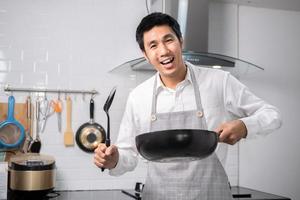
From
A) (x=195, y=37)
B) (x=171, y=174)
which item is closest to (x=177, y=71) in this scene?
(x=171, y=174)

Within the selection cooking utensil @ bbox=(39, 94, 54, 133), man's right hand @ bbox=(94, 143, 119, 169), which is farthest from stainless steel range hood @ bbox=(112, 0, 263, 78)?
man's right hand @ bbox=(94, 143, 119, 169)

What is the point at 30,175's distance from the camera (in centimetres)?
179

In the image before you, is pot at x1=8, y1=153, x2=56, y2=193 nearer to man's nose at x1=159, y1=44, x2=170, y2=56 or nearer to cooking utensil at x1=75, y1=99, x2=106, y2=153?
cooking utensil at x1=75, y1=99, x2=106, y2=153

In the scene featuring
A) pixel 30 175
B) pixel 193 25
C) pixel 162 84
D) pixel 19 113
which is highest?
pixel 193 25

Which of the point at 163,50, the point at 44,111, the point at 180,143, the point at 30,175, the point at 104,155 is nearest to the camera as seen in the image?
the point at 180,143

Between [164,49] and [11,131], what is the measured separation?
121 centimetres

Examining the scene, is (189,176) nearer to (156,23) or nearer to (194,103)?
(194,103)

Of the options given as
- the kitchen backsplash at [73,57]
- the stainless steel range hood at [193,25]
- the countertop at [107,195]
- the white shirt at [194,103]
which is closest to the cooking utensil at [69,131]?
the kitchen backsplash at [73,57]

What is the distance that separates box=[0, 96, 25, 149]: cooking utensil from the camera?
2071 mm

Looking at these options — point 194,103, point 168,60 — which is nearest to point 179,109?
point 194,103

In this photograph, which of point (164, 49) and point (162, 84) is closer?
point (164, 49)

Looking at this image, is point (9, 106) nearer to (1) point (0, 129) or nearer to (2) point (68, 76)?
(1) point (0, 129)

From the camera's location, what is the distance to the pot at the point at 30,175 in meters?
1.79

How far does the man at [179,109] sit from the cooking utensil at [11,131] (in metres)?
0.87
